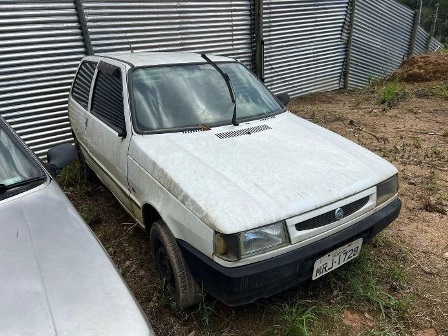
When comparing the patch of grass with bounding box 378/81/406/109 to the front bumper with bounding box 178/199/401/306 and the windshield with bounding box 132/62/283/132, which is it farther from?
the front bumper with bounding box 178/199/401/306

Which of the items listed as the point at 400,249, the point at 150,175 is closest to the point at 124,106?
the point at 150,175

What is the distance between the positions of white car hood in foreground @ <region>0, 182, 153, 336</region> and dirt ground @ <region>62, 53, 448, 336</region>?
1.00 m

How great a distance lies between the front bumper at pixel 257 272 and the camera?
185 cm

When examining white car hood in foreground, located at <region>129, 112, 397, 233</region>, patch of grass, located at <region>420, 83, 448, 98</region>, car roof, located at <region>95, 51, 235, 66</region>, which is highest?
car roof, located at <region>95, 51, 235, 66</region>

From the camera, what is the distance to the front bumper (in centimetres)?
185

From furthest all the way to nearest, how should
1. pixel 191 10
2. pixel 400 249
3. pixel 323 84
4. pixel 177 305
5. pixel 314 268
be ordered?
pixel 323 84 → pixel 191 10 → pixel 400 249 → pixel 177 305 → pixel 314 268

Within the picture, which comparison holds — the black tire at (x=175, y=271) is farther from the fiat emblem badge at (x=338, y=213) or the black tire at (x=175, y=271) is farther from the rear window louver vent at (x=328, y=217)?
the fiat emblem badge at (x=338, y=213)

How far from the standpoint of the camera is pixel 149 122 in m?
2.67

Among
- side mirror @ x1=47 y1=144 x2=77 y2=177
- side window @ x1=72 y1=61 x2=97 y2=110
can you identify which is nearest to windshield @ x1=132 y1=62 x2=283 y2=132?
side mirror @ x1=47 y1=144 x2=77 y2=177

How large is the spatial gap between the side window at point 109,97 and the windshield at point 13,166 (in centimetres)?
81

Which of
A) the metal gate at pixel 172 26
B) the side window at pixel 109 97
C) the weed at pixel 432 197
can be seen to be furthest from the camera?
the metal gate at pixel 172 26

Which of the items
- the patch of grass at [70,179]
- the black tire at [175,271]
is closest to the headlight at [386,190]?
the black tire at [175,271]

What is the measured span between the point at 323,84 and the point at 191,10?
428cm

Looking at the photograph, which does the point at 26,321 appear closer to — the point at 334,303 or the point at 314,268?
the point at 314,268
